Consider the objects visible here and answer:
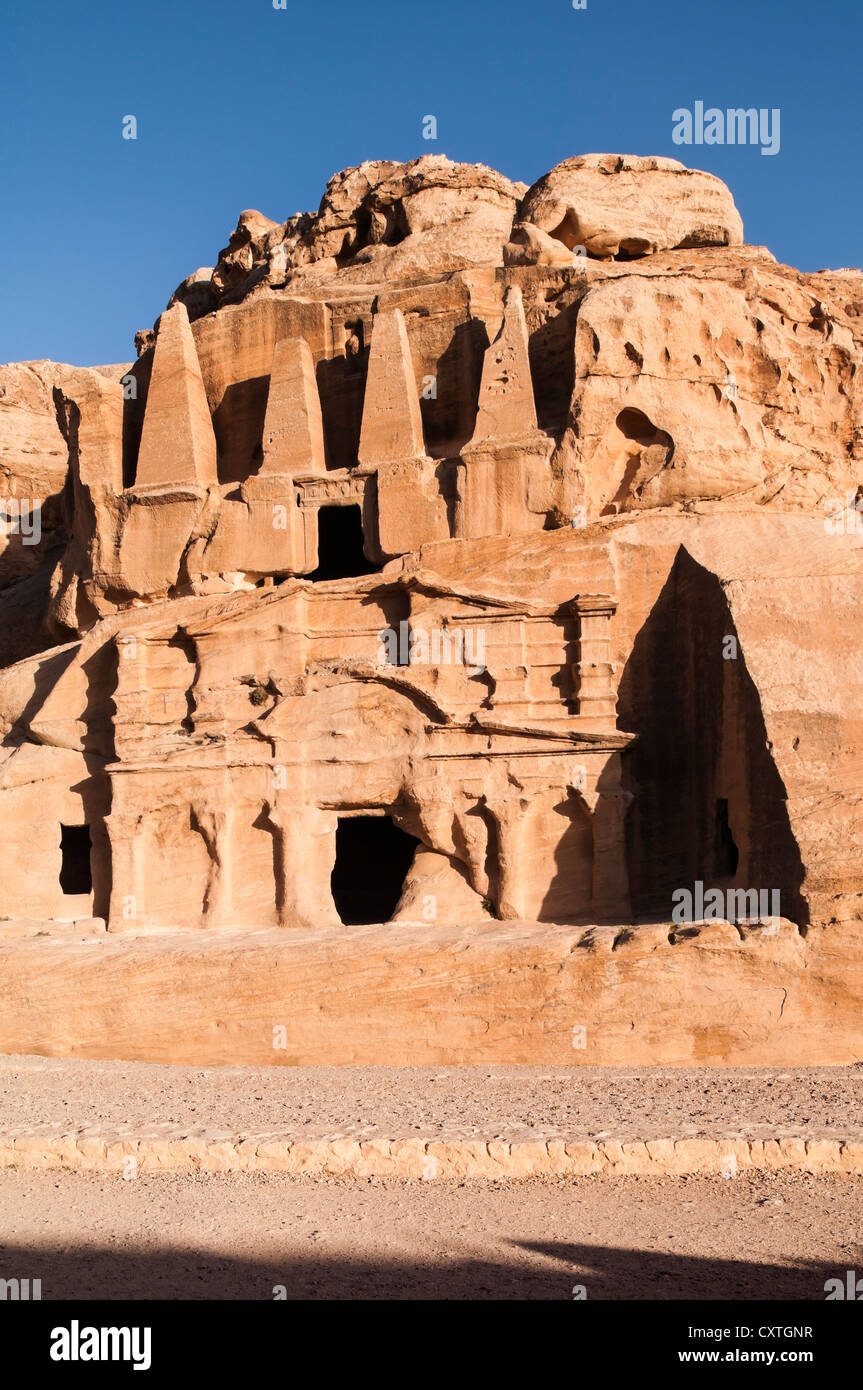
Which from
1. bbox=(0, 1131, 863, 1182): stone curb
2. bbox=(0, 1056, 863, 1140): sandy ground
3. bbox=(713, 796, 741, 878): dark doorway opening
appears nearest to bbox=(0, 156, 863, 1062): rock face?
bbox=(713, 796, 741, 878): dark doorway opening

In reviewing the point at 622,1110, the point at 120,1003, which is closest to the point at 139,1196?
the point at 622,1110

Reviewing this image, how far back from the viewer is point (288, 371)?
2038cm

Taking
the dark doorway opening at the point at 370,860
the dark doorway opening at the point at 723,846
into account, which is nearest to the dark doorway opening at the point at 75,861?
the dark doorway opening at the point at 370,860

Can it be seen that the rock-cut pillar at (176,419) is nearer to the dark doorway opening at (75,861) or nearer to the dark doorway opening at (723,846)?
the dark doorway opening at (75,861)

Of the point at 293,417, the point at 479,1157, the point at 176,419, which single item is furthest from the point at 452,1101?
the point at 176,419

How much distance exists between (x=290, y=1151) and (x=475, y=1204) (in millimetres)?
1540

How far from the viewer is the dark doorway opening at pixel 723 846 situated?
1463 centimetres

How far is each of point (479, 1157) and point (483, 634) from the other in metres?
8.83

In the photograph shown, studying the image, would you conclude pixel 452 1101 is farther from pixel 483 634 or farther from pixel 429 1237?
pixel 483 634

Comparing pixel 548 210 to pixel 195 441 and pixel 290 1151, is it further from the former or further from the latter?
pixel 290 1151

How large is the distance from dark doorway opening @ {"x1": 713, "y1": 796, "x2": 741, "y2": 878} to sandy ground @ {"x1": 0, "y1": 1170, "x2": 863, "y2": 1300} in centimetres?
692

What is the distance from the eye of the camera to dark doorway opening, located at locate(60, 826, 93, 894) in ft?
63.0

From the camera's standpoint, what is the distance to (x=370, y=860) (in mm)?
20891

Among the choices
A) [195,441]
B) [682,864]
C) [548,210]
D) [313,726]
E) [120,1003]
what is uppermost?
[548,210]
